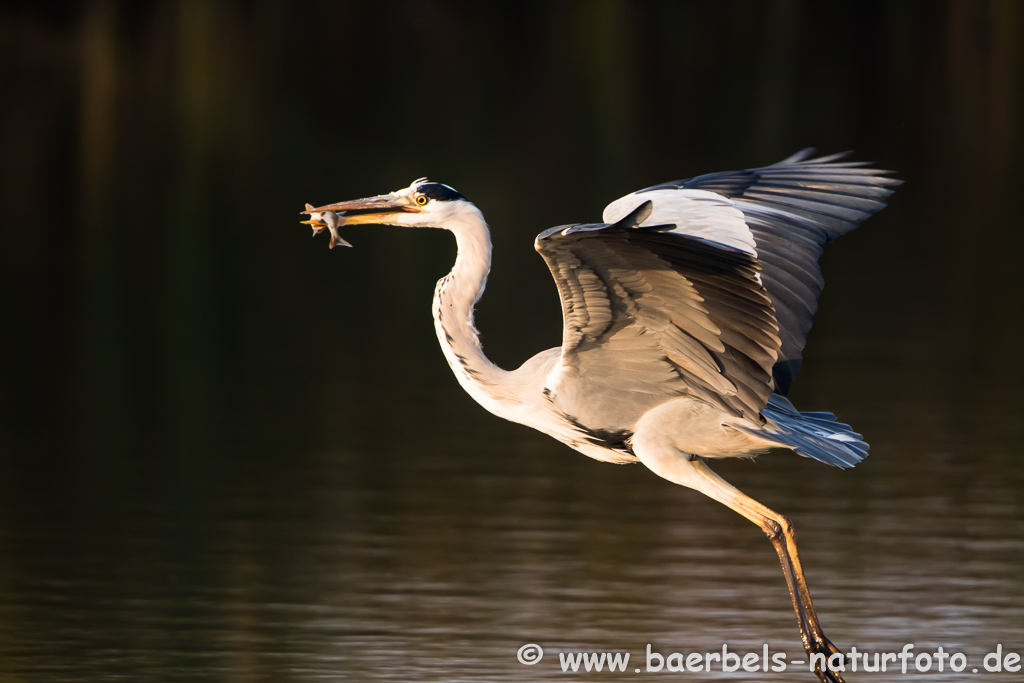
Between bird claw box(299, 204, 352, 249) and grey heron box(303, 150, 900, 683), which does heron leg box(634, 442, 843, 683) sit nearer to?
grey heron box(303, 150, 900, 683)

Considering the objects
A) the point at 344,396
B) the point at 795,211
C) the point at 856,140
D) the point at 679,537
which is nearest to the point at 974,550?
the point at 679,537

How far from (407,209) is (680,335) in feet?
4.57

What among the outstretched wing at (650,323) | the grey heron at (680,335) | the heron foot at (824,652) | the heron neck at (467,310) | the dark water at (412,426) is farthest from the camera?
the dark water at (412,426)

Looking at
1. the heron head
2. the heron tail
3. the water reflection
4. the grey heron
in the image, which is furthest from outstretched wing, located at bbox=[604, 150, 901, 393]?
the water reflection

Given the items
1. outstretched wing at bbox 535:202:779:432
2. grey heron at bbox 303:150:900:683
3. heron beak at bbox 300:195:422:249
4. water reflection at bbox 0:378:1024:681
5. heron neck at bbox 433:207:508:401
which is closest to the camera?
outstretched wing at bbox 535:202:779:432

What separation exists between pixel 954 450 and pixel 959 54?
3962 cm

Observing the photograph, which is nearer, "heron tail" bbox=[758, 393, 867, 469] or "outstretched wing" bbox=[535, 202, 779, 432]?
"outstretched wing" bbox=[535, 202, 779, 432]

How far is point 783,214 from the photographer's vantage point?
323 inches

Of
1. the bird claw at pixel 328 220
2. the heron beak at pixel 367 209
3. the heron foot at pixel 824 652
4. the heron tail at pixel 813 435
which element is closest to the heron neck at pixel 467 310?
the heron beak at pixel 367 209

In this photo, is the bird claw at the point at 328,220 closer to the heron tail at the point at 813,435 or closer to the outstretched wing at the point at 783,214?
the outstretched wing at the point at 783,214

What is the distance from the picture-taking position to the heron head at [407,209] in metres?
7.72

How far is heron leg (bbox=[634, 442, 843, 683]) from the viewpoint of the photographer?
7.30m

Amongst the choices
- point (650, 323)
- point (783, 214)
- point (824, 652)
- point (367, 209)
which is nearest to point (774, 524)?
point (824, 652)

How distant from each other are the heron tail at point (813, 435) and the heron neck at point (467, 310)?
117 cm
